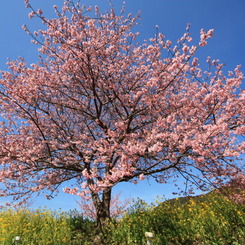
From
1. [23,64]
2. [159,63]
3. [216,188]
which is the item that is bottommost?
[216,188]

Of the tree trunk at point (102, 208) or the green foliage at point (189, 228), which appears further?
the tree trunk at point (102, 208)

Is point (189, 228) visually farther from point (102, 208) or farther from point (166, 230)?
point (102, 208)

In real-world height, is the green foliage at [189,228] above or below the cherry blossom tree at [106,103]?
below

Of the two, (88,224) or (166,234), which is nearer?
(166,234)

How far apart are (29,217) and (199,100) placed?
928 cm

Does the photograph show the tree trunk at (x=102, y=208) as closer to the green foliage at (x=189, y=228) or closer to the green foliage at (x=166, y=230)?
the green foliage at (x=166, y=230)

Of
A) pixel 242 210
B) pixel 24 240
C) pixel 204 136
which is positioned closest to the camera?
pixel 204 136

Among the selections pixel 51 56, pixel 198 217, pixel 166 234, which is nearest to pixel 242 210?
pixel 198 217

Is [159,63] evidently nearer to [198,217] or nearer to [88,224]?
[198,217]

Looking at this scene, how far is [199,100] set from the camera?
892cm

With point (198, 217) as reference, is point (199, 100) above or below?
above

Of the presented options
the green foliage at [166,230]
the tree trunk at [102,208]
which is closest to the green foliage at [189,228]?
the green foliage at [166,230]

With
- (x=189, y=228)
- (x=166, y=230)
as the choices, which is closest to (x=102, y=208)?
(x=166, y=230)

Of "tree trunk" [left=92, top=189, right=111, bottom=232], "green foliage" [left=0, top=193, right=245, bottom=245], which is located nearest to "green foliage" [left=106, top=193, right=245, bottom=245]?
"green foliage" [left=0, top=193, right=245, bottom=245]
